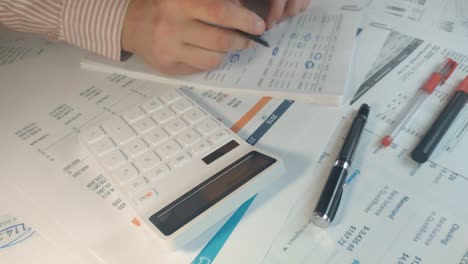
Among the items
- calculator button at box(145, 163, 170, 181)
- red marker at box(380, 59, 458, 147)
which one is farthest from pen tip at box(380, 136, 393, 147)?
calculator button at box(145, 163, 170, 181)

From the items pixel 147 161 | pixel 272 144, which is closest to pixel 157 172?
pixel 147 161

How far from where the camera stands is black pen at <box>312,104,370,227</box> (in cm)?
34

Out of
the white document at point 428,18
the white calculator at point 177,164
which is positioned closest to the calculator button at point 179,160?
the white calculator at point 177,164

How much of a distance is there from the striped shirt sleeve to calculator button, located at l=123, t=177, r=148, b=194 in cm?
22

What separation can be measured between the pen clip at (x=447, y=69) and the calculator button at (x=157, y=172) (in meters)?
0.33

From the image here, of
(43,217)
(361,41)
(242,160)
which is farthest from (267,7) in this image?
(43,217)

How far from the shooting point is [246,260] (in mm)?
327

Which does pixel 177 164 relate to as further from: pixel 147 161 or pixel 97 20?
pixel 97 20

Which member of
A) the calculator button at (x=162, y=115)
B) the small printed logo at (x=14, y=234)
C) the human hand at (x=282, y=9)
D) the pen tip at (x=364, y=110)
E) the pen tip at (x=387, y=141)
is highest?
the human hand at (x=282, y=9)

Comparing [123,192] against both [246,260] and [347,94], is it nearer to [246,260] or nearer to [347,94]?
[246,260]

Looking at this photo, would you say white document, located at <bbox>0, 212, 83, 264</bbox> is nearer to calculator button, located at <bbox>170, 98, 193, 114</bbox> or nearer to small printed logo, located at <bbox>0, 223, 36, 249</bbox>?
small printed logo, located at <bbox>0, 223, 36, 249</bbox>

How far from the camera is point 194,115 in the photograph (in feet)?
1.41

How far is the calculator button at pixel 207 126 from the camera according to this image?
0.41m

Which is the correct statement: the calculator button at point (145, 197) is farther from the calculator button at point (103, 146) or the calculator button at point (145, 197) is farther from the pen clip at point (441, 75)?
the pen clip at point (441, 75)
